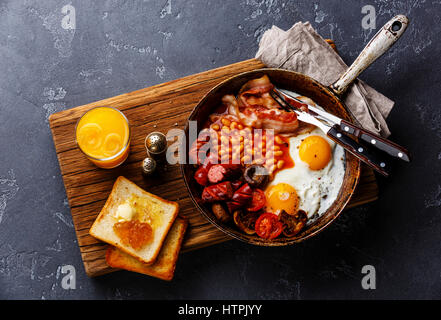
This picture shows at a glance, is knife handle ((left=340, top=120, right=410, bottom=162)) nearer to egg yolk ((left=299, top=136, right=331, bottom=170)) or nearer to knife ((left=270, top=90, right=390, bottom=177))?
knife ((left=270, top=90, right=390, bottom=177))

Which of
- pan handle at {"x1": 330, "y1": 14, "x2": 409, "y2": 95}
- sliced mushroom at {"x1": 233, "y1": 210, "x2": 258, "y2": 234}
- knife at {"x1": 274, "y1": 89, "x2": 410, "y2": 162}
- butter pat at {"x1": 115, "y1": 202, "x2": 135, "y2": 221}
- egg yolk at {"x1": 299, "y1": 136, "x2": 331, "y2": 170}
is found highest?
pan handle at {"x1": 330, "y1": 14, "x2": 409, "y2": 95}

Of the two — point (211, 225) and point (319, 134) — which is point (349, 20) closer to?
point (319, 134)

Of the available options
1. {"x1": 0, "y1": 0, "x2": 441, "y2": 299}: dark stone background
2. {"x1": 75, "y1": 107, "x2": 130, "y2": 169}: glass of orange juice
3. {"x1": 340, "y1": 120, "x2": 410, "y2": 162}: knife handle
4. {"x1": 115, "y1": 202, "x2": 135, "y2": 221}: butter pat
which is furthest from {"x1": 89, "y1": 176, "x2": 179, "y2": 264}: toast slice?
{"x1": 340, "y1": 120, "x2": 410, "y2": 162}: knife handle

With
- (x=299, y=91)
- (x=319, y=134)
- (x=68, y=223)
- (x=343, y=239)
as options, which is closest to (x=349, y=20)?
(x=299, y=91)
